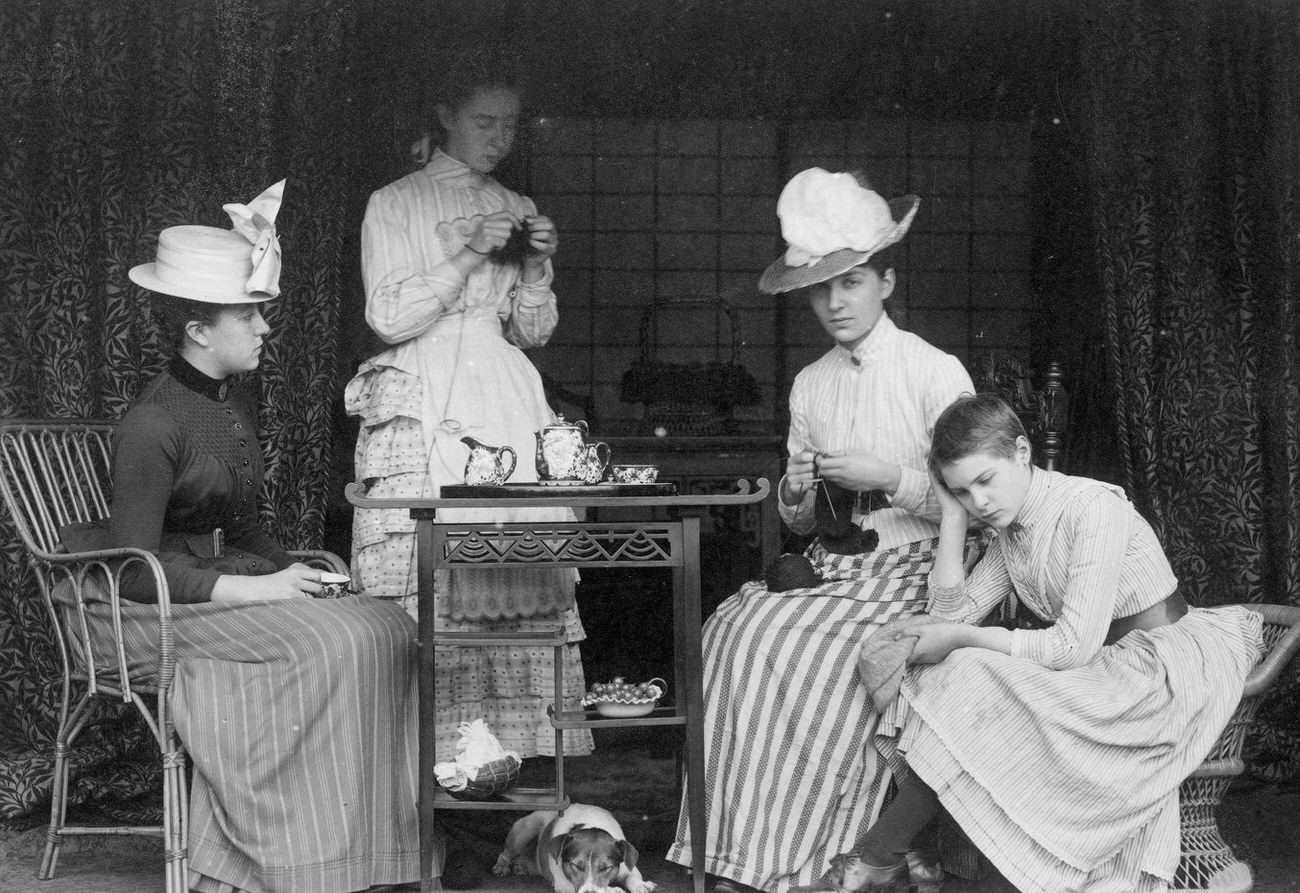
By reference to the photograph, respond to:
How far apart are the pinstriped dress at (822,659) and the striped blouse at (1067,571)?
242 millimetres

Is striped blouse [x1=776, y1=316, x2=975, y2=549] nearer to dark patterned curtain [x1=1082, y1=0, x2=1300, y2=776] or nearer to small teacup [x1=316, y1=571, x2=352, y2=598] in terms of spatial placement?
dark patterned curtain [x1=1082, y1=0, x2=1300, y2=776]

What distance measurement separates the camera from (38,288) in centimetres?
427

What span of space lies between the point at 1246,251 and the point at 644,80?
8.68 ft

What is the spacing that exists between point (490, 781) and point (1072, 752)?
133 cm

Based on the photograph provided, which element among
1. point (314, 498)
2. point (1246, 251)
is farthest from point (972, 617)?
point (314, 498)

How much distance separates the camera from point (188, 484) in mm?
3520

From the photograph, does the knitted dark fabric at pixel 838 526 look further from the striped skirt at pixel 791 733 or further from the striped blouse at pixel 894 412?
the striped skirt at pixel 791 733

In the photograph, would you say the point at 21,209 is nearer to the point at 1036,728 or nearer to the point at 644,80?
the point at 644,80

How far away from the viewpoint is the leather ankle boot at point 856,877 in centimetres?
324

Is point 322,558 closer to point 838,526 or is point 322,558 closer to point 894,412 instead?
point 838,526

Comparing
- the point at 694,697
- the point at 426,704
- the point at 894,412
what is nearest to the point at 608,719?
the point at 694,697

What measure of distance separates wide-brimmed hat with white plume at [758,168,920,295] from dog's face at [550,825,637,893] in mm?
1479

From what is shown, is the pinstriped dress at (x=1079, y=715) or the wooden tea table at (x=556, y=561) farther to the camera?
the wooden tea table at (x=556, y=561)

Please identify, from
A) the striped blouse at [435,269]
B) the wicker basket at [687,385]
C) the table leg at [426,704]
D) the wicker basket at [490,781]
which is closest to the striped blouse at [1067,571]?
the wicker basket at [490,781]
